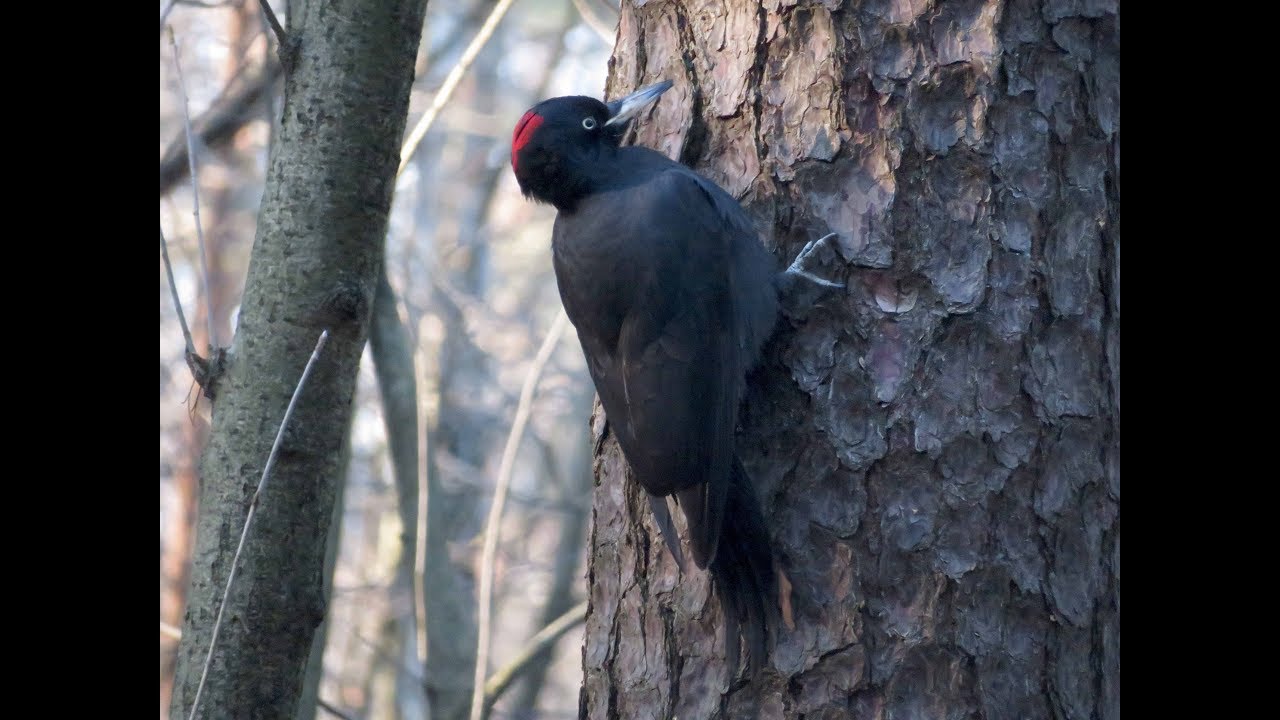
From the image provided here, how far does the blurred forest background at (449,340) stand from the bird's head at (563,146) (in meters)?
2.33

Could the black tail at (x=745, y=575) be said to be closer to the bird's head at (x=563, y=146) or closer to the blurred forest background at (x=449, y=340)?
the bird's head at (x=563, y=146)

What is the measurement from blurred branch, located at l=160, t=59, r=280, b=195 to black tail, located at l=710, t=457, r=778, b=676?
290 cm

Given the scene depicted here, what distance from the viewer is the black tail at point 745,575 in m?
2.24

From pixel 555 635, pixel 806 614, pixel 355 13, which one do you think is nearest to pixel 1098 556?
pixel 806 614

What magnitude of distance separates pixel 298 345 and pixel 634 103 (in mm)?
926

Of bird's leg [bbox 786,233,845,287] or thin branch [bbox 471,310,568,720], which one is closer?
bird's leg [bbox 786,233,845,287]

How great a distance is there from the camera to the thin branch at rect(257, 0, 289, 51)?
2.15 metres

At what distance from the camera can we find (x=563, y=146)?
282 centimetres

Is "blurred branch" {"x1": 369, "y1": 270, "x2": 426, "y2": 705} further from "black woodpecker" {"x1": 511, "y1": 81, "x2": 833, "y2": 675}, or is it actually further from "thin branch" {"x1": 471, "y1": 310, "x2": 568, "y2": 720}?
"black woodpecker" {"x1": 511, "y1": 81, "x2": 833, "y2": 675}

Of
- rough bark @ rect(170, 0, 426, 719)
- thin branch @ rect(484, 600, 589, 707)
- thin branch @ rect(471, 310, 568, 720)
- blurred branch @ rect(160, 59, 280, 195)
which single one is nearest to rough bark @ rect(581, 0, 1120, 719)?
rough bark @ rect(170, 0, 426, 719)

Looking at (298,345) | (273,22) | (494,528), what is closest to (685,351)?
(298,345)

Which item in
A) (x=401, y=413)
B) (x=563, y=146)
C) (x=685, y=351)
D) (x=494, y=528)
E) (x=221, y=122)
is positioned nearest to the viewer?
(x=685, y=351)

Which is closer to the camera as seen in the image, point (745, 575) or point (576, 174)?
point (745, 575)

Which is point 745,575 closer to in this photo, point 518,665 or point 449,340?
point 518,665
